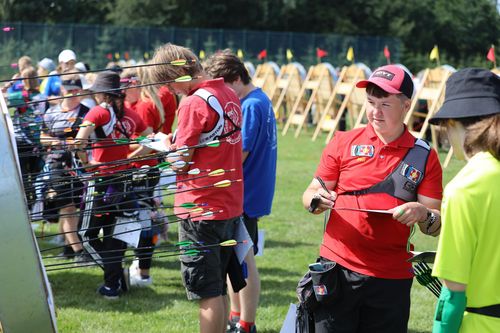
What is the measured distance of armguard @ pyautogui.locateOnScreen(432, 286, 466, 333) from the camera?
2559mm

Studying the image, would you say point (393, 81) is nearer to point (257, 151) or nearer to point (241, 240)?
point (241, 240)

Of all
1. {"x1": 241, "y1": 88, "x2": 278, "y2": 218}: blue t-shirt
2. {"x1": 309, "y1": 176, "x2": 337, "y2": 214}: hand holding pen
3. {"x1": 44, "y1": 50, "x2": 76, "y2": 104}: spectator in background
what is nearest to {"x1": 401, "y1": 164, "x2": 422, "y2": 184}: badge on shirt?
{"x1": 309, "y1": 176, "x2": 337, "y2": 214}: hand holding pen

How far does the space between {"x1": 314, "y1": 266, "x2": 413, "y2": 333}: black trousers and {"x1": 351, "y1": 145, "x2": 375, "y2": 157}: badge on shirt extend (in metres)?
0.54

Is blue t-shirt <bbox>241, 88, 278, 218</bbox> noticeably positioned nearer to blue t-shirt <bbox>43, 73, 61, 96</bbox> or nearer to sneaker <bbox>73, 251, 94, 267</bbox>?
sneaker <bbox>73, 251, 94, 267</bbox>

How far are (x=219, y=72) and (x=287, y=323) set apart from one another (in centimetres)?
210

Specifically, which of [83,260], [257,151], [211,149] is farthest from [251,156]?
[83,260]

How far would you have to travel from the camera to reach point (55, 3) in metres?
49.0

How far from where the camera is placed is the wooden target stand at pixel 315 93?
2055cm

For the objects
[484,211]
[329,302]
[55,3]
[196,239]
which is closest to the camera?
[484,211]

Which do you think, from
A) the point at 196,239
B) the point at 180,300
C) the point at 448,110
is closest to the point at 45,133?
the point at 180,300

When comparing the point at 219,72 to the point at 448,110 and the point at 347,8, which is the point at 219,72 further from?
the point at 347,8

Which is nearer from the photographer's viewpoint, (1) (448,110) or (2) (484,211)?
(2) (484,211)

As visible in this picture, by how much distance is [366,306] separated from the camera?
148 inches

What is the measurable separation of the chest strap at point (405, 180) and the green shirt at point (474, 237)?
40.7 inches
